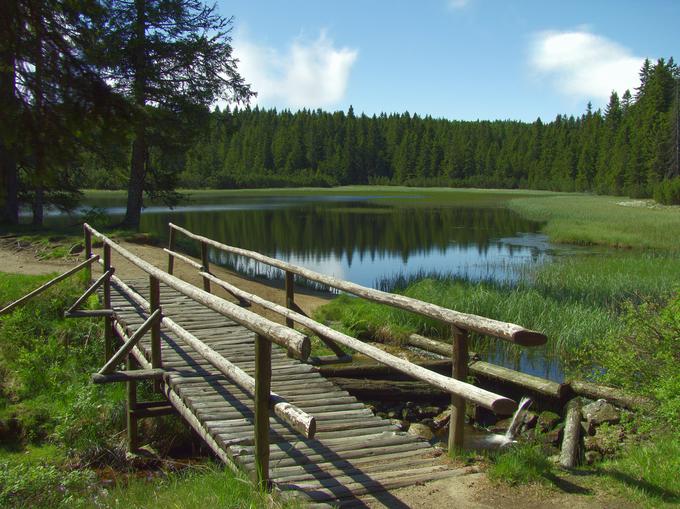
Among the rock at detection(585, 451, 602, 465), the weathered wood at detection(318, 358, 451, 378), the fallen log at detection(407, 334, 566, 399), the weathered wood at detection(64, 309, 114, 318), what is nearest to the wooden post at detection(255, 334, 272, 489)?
the rock at detection(585, 451, 602, 465)

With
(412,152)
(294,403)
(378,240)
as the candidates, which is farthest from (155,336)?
(412,152)

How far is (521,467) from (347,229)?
3304cm

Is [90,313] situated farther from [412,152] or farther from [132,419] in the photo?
[412,152]

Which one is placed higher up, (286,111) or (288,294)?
(286,111)

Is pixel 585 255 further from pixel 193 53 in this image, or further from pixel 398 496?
pixel 398 496

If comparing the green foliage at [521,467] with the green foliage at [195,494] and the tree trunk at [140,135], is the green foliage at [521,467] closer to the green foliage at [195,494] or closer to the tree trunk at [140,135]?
the green foliage at [195,494]

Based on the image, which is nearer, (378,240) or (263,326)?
(263,326)

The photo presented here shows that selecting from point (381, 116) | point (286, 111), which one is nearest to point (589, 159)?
point (381, 116)

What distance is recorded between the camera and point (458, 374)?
4.93 metres

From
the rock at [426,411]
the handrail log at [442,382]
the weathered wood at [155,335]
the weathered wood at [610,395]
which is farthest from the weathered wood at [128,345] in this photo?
the weathered wood at [610,395]

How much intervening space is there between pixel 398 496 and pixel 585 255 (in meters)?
23.0

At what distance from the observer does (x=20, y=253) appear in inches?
707

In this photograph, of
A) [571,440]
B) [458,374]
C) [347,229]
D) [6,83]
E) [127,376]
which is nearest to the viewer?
[458,374]

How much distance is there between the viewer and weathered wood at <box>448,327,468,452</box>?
16.2ft
